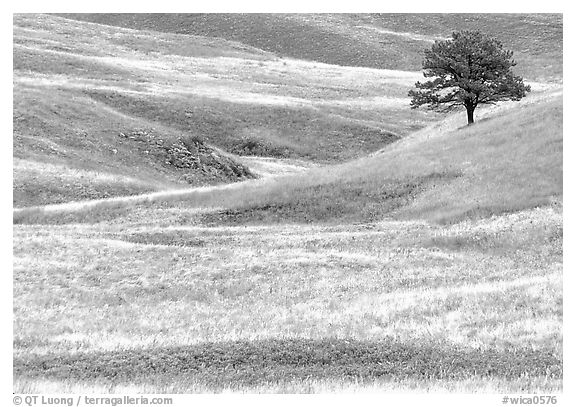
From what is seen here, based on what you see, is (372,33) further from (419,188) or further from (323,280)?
(323,280)

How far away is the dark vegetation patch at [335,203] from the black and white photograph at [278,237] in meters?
0.17

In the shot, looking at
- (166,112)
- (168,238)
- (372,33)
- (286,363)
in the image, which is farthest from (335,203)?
(372,33)

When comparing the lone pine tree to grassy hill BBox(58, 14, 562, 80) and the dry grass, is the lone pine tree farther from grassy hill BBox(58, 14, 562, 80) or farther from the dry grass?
grassy hill BBox(58, 14, 562, 80)

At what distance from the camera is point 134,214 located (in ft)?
141

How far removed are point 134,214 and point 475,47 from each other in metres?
29.7

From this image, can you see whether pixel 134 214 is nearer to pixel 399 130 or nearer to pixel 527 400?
pixel 527 400

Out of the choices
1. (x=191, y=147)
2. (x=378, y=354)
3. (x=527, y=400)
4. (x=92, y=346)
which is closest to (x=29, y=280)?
(x=92, y=346)

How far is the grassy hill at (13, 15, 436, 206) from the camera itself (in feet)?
190

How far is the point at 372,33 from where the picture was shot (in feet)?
552

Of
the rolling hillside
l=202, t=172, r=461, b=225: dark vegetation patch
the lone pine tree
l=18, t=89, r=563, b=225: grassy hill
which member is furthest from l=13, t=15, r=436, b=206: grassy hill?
the lone pine tree

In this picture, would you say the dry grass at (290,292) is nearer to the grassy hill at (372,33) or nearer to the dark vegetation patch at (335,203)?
the dark vegetation patch at (335,203)

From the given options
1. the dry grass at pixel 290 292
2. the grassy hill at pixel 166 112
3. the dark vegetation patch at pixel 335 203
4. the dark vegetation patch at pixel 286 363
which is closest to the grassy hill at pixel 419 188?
the dark vegetation patch at pixel 335 203

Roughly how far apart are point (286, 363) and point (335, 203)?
2806 centimetres

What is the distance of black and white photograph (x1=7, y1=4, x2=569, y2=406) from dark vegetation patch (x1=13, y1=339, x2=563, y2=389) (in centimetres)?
6
